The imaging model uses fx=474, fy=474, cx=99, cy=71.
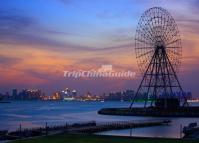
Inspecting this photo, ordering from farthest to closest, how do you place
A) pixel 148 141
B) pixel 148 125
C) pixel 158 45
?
pixel 158 45 < pixel 148 125 < pixel 148 141

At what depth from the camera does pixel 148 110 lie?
154375 mm

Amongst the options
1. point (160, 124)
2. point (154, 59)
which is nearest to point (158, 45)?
point (154, 59)

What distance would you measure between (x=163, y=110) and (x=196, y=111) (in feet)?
35.0

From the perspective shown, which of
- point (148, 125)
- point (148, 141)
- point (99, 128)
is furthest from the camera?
point (148, 125)

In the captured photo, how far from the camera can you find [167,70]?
150 m

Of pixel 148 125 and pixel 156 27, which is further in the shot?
pixel 156 27

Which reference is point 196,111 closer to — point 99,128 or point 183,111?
point 183,111

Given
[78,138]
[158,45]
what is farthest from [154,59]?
[78,138]

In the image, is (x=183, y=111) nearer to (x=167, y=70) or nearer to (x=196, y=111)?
(x=196, y=111)

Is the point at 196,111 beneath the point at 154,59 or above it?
beneath

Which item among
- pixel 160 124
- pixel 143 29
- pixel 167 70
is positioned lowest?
pixel 160 124

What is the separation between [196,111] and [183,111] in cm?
480

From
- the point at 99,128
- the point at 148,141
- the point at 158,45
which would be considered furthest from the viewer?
the point at 158,45

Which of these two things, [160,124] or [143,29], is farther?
[143,29]
